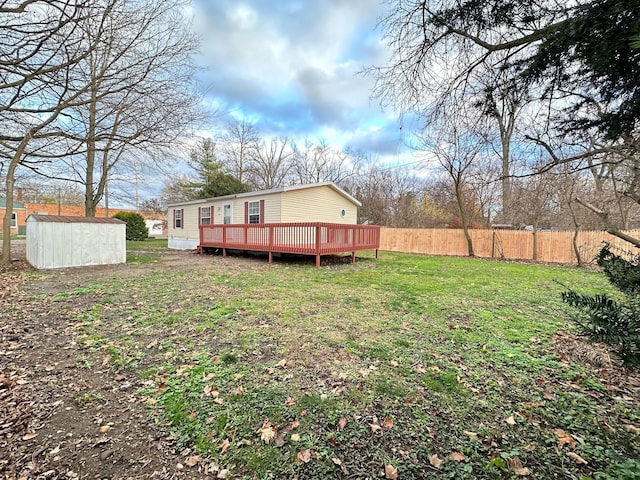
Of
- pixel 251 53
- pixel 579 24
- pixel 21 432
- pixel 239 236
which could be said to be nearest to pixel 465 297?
pixel 579 24

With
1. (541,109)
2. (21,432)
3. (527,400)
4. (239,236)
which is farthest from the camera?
(239,236)

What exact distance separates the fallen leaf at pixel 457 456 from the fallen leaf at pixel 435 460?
0.08 metres

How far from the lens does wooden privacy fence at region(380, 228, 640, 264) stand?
436 inches

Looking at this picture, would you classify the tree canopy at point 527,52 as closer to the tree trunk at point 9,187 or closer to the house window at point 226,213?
the tree trunk at point 9,187

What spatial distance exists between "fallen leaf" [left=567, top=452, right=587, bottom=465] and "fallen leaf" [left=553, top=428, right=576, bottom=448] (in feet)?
0.23

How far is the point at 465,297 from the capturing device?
18.2ft

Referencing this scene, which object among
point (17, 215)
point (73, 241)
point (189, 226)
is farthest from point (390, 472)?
point (17, 215)

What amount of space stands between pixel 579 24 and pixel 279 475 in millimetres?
3253

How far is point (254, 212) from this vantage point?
1305 cm

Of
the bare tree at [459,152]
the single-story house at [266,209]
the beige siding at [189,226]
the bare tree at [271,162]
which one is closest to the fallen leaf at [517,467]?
the bare tree at [459,152]

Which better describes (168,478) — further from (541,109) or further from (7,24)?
(7,24)

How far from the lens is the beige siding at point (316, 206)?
482 inches

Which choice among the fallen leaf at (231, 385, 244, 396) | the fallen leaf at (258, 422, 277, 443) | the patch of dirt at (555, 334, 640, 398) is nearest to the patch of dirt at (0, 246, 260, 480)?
the fallen leaf at (258, 422, 277, 443)

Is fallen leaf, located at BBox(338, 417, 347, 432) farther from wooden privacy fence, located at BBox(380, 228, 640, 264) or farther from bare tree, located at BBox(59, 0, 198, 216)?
wooden privacy fence, located at BBox(380, 228, 640, 264)
